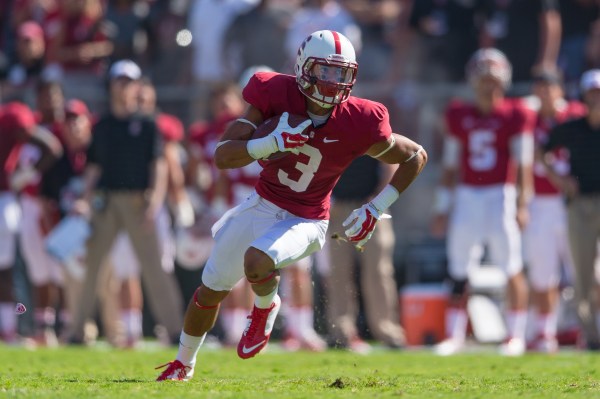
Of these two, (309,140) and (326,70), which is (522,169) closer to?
(309,140)

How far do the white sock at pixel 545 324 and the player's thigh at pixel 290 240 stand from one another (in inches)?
158

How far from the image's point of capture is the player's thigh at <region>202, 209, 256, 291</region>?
6652mm

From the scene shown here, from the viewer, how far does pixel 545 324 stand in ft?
34.2

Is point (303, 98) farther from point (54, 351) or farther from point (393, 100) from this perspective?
point (393, 100)

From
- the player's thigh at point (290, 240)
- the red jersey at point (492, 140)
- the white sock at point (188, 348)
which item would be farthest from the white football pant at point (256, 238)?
the red jersey at point (492, 140)

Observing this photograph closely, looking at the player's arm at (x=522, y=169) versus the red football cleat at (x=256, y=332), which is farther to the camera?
the player's arm at (x=522, y=169)

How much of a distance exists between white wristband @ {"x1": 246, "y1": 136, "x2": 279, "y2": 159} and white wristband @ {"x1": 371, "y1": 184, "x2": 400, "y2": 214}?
2.86ft

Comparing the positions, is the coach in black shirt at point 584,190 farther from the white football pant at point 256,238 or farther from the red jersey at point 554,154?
the white football pant at point 256,238

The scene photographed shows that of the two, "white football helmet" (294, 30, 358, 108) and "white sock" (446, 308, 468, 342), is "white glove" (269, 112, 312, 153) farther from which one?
"white sock" (446, 308, 468, 342)

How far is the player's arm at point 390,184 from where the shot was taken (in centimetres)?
677

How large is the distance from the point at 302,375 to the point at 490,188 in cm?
348

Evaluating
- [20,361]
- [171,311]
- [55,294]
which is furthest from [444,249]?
[20,361]

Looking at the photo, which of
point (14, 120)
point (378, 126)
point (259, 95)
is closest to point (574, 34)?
point (14, 120)

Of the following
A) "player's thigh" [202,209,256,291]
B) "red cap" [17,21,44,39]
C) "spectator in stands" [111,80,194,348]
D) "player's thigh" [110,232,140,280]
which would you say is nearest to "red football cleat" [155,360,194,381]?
"player's thigh" [202,209,256,291]
